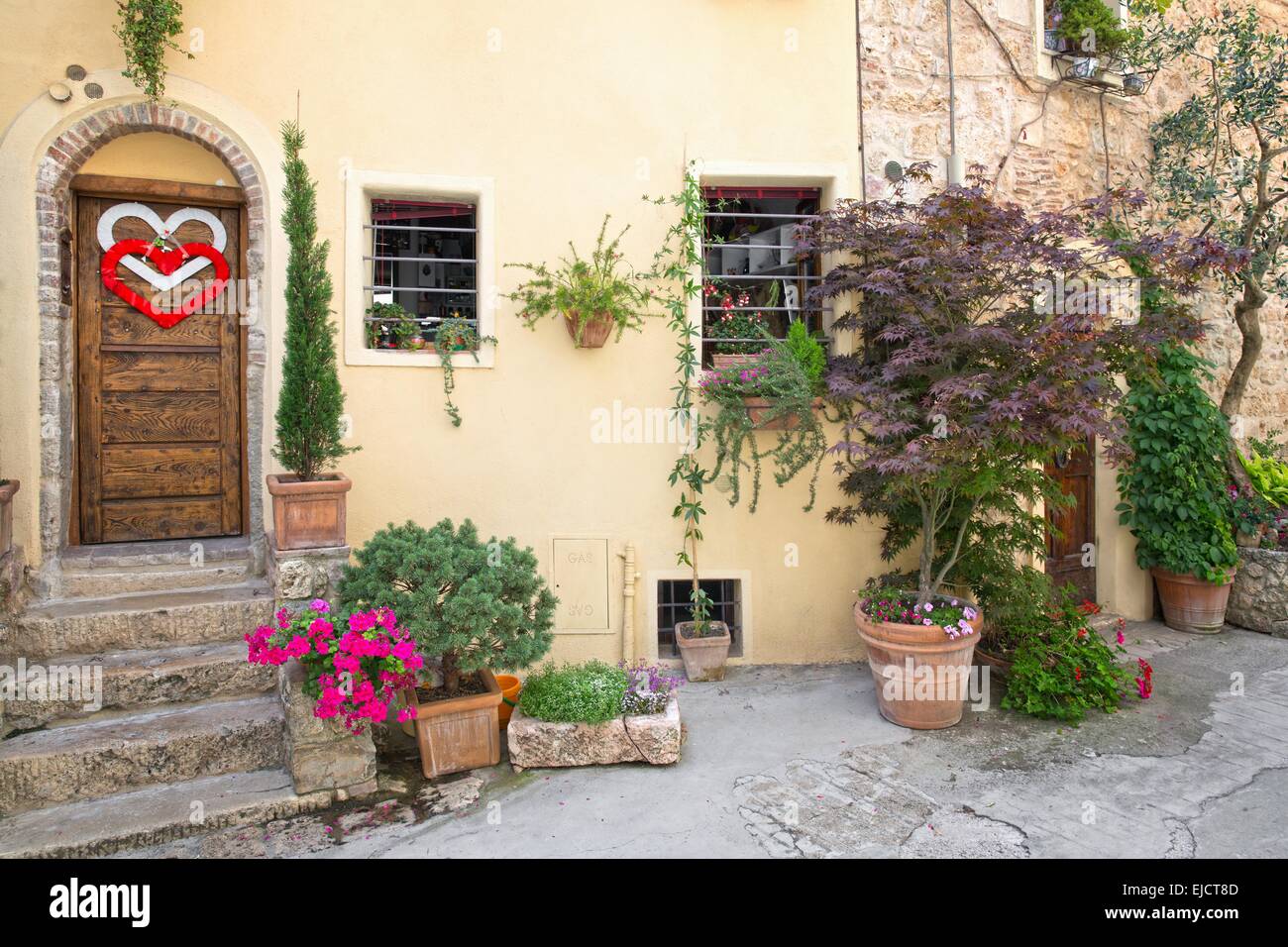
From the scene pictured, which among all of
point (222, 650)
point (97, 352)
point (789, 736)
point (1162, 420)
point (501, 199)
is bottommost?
point (789, 736)

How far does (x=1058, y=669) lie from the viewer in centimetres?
488

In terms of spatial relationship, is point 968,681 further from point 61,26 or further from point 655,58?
point 61,26

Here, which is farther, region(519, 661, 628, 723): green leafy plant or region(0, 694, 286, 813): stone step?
region(519, 661, 628, 723): green leafy plant

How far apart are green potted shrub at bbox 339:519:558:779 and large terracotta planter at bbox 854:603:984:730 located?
6.63 feet

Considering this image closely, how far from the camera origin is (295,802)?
369cm

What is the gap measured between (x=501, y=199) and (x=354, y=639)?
10.2 ft

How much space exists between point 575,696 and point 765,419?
88.0 inches

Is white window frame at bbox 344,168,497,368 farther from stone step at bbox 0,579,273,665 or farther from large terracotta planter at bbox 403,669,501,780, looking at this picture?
large terracotta planter at bbox 403,669,501,780

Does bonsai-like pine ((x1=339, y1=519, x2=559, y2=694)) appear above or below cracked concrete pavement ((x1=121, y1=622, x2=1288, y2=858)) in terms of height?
above

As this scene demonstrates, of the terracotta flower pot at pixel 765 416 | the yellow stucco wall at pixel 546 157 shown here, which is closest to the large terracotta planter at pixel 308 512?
the yellow stucco wall at pixel 546 157

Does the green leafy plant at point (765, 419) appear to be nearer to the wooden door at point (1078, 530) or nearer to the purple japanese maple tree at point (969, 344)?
the purple japanese maple tree at point (969, 344)

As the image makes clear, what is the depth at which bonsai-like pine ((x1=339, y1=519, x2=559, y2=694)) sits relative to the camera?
156 inches

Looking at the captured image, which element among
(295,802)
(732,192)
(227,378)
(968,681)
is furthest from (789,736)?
(227,378)

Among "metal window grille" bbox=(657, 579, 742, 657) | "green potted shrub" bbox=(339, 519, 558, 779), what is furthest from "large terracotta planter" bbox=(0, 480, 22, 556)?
"metal window grille" bbox=(657, 579, 742, 657)
